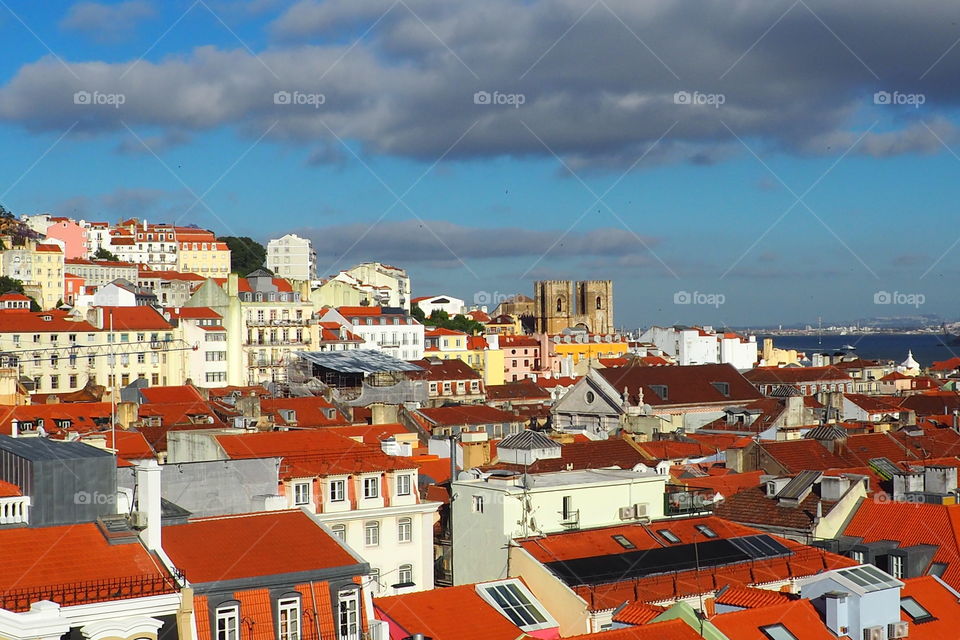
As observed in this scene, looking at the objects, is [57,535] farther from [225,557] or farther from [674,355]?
[674,355]

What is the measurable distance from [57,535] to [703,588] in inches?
460

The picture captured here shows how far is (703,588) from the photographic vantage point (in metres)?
23.6

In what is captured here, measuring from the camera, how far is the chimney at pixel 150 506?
59.3 feet

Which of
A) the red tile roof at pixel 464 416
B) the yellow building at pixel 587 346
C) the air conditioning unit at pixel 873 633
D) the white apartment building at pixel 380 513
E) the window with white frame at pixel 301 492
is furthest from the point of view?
the yellow building at pixel 587 346

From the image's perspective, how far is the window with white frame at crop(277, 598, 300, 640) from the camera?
59.7ft

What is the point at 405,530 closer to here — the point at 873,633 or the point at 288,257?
the point at 873,633

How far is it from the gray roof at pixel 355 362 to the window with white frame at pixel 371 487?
159ft

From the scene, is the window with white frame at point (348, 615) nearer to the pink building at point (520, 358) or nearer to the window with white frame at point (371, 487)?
the window with white frame at point (371, 487)

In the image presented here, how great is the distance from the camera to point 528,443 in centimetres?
3888

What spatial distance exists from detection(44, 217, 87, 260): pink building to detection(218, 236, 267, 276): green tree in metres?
16.8

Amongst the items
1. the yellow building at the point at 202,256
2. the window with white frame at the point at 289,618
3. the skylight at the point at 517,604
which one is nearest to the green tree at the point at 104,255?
the yellow building at the point at 202,256

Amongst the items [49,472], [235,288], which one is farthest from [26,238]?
[49,472]


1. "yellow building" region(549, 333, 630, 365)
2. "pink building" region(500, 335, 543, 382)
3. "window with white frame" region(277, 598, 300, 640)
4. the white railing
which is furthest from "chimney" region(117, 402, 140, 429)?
"yellow building" region(549, 333, 630, 365)

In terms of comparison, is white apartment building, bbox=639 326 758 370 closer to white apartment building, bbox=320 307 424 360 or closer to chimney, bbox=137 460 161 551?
white apartment building, bbox=320 307 424 360
